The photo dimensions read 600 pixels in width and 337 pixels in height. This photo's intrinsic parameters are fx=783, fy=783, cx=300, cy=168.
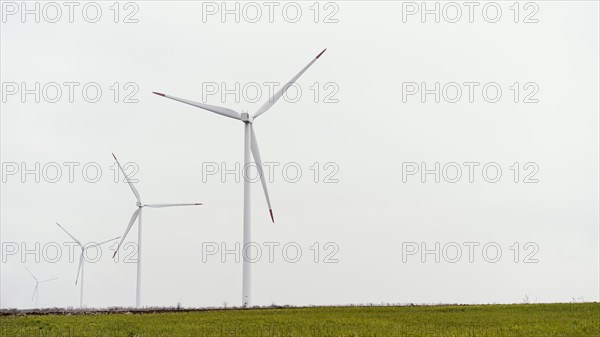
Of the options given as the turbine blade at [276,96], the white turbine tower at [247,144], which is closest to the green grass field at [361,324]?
the white turbine tower at [247,144]

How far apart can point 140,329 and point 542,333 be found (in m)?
18.1

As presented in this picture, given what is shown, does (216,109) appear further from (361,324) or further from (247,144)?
(361,324)

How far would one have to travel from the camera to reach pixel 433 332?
31781mm

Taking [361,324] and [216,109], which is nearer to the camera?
[361,324]

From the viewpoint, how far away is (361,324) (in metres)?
35.8

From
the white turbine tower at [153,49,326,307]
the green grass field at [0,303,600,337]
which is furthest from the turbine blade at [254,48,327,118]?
the green grass field at [0,303,600,337]

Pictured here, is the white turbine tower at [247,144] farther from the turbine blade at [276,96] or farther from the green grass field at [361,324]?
the green grass field at [361,324]

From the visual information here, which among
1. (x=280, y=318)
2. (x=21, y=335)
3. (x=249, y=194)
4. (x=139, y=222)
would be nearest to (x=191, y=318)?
(x=280, y=318)

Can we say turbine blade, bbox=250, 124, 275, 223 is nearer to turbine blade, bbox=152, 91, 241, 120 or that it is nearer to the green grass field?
turbine blade, bbox=152, 91, 241, 120

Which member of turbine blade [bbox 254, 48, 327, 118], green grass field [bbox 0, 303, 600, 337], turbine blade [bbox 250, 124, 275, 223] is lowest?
green grass field [bbox 0, 303, 600, 337]

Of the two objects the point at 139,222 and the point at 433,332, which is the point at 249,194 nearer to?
the point at 139,222

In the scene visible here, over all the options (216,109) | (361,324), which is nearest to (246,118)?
(216,109)

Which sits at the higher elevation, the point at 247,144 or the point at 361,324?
the point at 247,144

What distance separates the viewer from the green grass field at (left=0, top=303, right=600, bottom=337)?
31.7 m
